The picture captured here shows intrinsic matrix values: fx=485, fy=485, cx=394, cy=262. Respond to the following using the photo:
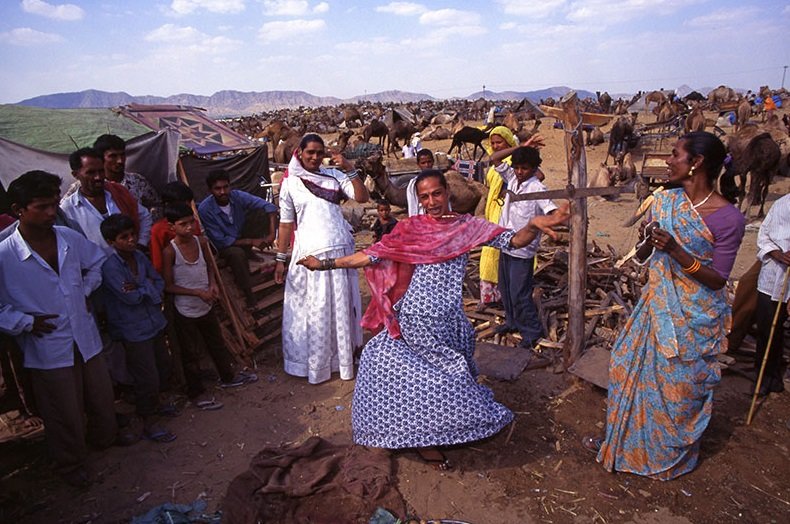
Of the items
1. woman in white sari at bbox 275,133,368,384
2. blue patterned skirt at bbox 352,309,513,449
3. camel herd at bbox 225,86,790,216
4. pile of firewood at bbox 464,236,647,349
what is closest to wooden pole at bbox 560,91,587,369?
camel herd at bbox 225,86,790,216

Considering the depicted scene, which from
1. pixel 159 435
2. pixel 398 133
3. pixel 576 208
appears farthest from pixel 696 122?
pixel 159 435

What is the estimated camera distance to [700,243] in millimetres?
2629

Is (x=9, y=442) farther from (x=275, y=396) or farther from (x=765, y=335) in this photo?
(x=765, y=335)

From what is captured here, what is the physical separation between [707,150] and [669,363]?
1.21 meters

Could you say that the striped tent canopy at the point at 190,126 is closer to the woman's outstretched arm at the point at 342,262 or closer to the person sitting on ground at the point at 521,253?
the person sitting on ground at the point at 521,253

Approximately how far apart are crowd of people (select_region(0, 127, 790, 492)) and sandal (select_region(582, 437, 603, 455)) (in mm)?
12

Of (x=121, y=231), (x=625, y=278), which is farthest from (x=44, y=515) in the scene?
(x=625, y=278)

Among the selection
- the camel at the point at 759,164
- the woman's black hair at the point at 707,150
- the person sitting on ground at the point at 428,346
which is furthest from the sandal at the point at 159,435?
the camel at the point at 759,164

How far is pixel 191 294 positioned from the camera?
4062 millimetres

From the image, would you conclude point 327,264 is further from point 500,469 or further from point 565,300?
point 565,300

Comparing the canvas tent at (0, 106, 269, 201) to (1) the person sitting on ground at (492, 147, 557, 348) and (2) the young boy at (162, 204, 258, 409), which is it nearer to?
(2) the young boy at (162, 204, 258, 409)

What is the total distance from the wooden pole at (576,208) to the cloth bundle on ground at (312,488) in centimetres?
193

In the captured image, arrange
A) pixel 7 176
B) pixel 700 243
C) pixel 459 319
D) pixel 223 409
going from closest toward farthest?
pixel 700 243
pixel 459 319
pixel 223 409
pixel 7 176

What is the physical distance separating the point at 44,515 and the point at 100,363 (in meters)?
0.96
